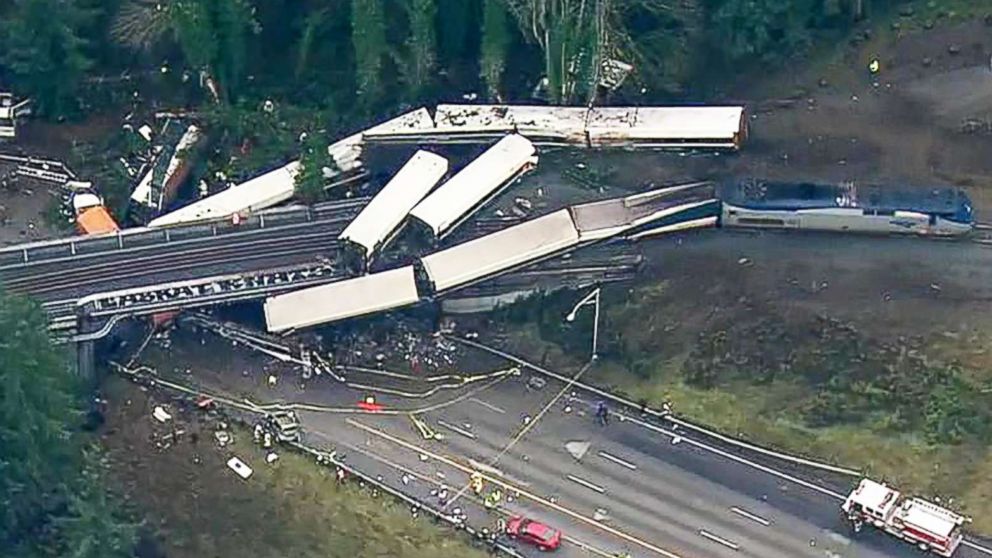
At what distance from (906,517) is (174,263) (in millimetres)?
39602

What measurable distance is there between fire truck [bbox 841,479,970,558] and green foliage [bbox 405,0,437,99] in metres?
36.9

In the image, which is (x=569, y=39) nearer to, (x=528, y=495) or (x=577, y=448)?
(x=577, y=448)

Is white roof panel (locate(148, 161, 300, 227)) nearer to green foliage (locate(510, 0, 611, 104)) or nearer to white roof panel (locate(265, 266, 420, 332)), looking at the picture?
white roof panel (locate(265, 266, 420, 332))

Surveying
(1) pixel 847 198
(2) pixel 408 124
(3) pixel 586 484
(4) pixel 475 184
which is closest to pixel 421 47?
(2) pixel 408 124

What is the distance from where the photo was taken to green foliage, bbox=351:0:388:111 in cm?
9112

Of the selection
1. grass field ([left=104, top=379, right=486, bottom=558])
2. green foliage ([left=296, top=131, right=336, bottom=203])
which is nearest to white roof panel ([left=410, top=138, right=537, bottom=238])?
green foliage ([left=296, top=131, right=336, bottom=203])

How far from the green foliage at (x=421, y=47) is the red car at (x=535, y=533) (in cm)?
3120

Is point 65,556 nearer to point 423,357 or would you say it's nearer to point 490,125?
point 423,357

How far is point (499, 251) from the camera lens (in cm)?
8269

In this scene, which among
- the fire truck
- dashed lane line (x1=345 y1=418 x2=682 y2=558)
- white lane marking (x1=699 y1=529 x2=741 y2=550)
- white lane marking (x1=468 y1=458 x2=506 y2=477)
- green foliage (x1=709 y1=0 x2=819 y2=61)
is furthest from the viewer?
green foliage (x1=709 y1=0 x2=819 y2=61)

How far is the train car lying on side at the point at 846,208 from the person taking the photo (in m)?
80.2

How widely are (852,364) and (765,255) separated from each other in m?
9.03

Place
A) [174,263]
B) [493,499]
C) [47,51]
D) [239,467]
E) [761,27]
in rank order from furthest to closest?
[47,51] < [761,27] < [174,263] < [239,467] < [493,499]

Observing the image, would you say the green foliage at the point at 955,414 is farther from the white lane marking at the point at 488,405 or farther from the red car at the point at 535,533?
the white lane marking at the point at 488,405
